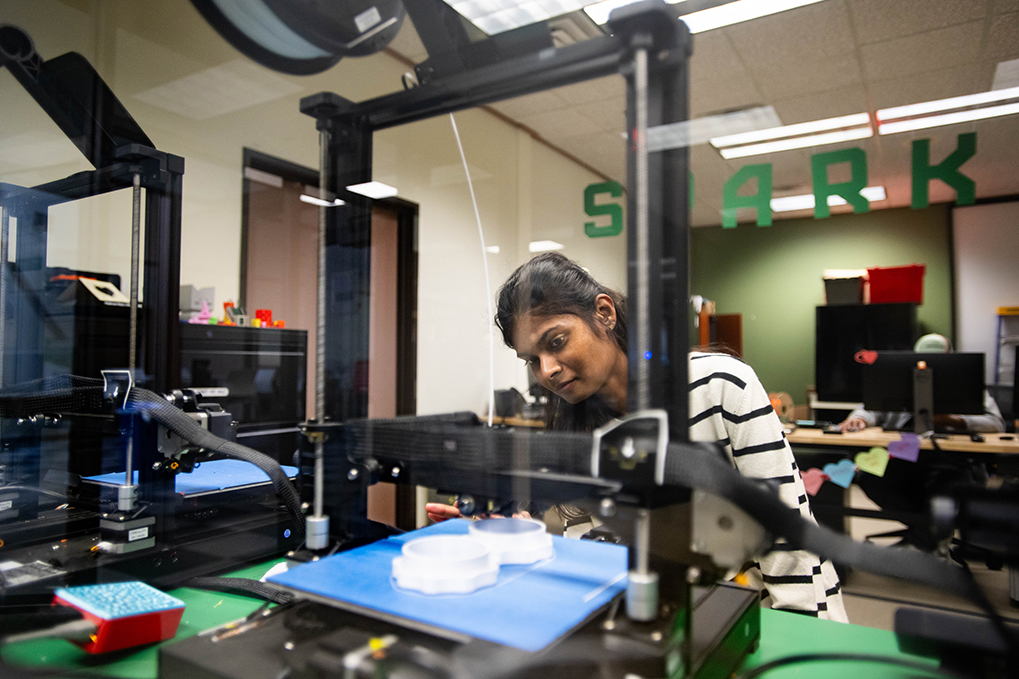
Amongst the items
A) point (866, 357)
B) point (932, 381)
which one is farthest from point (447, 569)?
point (866, 357)

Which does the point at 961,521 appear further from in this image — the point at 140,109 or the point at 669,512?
the point at 140,109

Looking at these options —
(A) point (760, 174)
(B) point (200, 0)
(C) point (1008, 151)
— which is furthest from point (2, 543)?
(C) point (1008, 151)

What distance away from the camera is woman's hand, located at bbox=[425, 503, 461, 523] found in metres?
0.82

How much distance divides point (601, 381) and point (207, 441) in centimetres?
64

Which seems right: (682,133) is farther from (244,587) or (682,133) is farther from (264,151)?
(264,151)

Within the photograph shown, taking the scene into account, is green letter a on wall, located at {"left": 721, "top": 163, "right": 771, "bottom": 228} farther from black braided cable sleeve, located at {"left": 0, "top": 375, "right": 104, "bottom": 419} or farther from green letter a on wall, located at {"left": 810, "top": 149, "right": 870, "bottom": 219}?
black braided cable sleeve, located at {"left": 0, "top": 375, "right": 104, "bottom": 419}

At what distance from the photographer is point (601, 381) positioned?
105 cm

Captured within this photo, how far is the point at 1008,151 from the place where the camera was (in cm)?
174

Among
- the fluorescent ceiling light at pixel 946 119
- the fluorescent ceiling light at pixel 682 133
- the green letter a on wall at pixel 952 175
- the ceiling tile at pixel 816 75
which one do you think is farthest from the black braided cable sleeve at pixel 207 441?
the ceiling tile at pixel 816 75

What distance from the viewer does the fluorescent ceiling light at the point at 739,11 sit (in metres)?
2.41

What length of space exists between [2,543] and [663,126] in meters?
1.06

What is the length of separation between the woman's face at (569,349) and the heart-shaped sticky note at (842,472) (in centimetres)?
258

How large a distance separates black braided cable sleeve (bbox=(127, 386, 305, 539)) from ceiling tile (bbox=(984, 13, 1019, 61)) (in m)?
2.74

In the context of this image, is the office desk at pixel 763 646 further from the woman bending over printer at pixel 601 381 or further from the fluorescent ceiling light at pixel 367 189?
the fluorescent ceiling light at pixel 367 189
